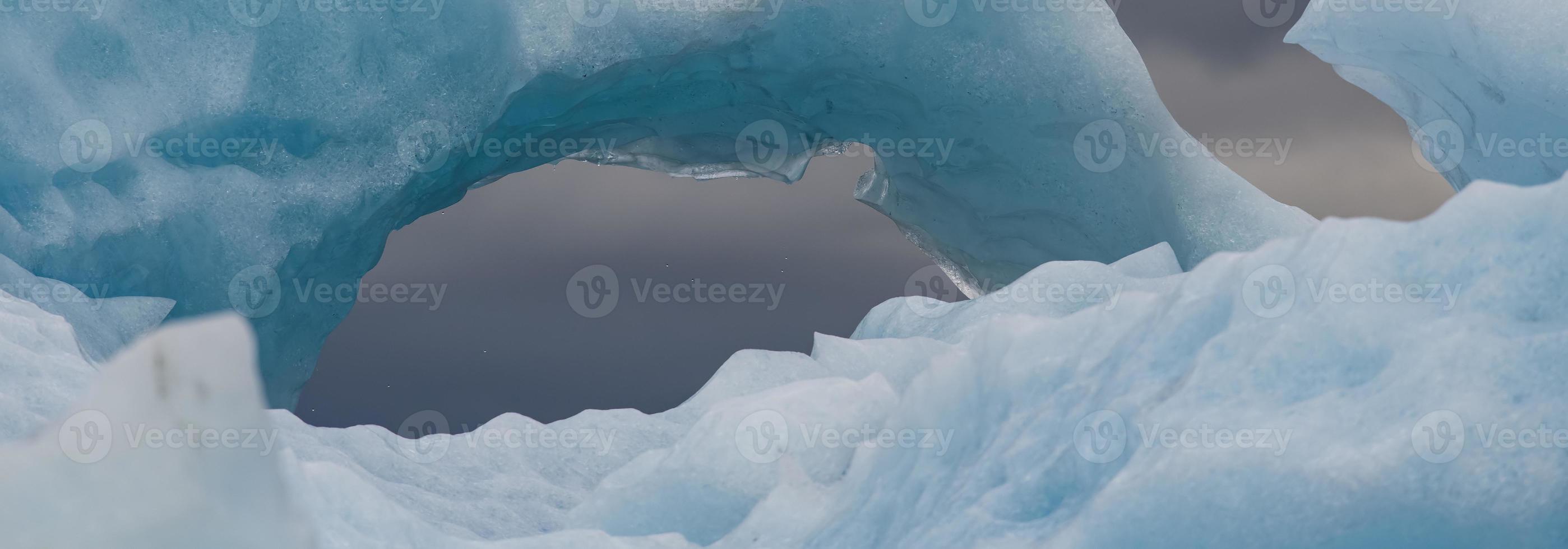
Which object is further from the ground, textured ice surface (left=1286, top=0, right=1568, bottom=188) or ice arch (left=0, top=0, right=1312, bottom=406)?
ice arch (left=0, top=0, right=1312, bottom=406)

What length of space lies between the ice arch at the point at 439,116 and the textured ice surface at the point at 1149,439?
1.53 meters

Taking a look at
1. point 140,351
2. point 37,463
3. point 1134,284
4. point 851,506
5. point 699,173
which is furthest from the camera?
point 699,173

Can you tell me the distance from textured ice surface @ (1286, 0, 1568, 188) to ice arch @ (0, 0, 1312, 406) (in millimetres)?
699

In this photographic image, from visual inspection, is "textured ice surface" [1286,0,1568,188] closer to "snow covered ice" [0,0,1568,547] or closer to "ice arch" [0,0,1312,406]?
"snow covered ice" [0,0,1568,547]

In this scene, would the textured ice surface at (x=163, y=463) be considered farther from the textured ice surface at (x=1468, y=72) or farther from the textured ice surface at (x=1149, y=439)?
the textured ice surface at (x=1468, y=72)

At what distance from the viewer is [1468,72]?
12.7 ft

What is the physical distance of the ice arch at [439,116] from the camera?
4254 mm

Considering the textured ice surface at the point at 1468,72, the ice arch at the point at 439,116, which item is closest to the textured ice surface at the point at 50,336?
the ice arch at the point at 439,116

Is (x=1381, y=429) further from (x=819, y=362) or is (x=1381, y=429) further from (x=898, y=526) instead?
(x=819, y=362)

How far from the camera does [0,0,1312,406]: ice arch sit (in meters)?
4.25

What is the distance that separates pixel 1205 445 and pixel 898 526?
2.35 ft

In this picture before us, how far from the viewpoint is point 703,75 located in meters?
5.47

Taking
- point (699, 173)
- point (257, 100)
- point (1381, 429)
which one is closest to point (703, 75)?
point (699, 173)

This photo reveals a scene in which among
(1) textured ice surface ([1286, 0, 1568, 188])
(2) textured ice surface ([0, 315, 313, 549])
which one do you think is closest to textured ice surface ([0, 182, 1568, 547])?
(2) textured ice surface ([0, 315, 313, 549])
